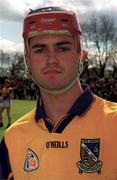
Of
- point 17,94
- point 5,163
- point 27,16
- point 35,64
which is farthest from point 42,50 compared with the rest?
point 17,94

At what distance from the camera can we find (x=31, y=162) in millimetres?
2514

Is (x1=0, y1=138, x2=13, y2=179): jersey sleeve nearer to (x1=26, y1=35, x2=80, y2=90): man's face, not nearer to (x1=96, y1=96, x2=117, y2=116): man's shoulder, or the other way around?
(x1=26, y1=35, x2=80, y2=90): man's face

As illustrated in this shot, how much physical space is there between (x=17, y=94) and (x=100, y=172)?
4458 centimetres

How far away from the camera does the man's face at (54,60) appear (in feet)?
8.30

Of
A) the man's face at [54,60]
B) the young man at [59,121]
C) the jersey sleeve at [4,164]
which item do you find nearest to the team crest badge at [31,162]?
the young man at [59,121]

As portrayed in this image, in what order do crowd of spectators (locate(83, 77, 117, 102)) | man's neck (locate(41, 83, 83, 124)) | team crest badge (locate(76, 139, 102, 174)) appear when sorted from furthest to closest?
1. crowd of spectators (locate(83, 77, 117, 102))
2. man's neck (locate(41, 83, 83, 124))
3. team crest badge (locate(76, 139, 102, 174))

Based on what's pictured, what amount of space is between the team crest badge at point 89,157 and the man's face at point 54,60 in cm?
35

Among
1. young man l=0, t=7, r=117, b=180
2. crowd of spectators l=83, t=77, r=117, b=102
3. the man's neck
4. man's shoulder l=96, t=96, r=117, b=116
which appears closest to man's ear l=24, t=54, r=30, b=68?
young man l=0, t=7, r=117, b=180

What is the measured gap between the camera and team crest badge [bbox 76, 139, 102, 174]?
2379 millimetres

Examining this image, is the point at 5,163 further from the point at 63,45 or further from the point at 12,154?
the point at 63,45

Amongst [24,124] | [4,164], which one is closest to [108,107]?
[24,124]

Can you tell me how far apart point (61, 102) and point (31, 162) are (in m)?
0.37

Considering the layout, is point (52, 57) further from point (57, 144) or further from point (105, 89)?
point (105, 89)

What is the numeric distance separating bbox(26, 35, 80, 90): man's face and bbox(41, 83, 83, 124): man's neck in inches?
3.2
